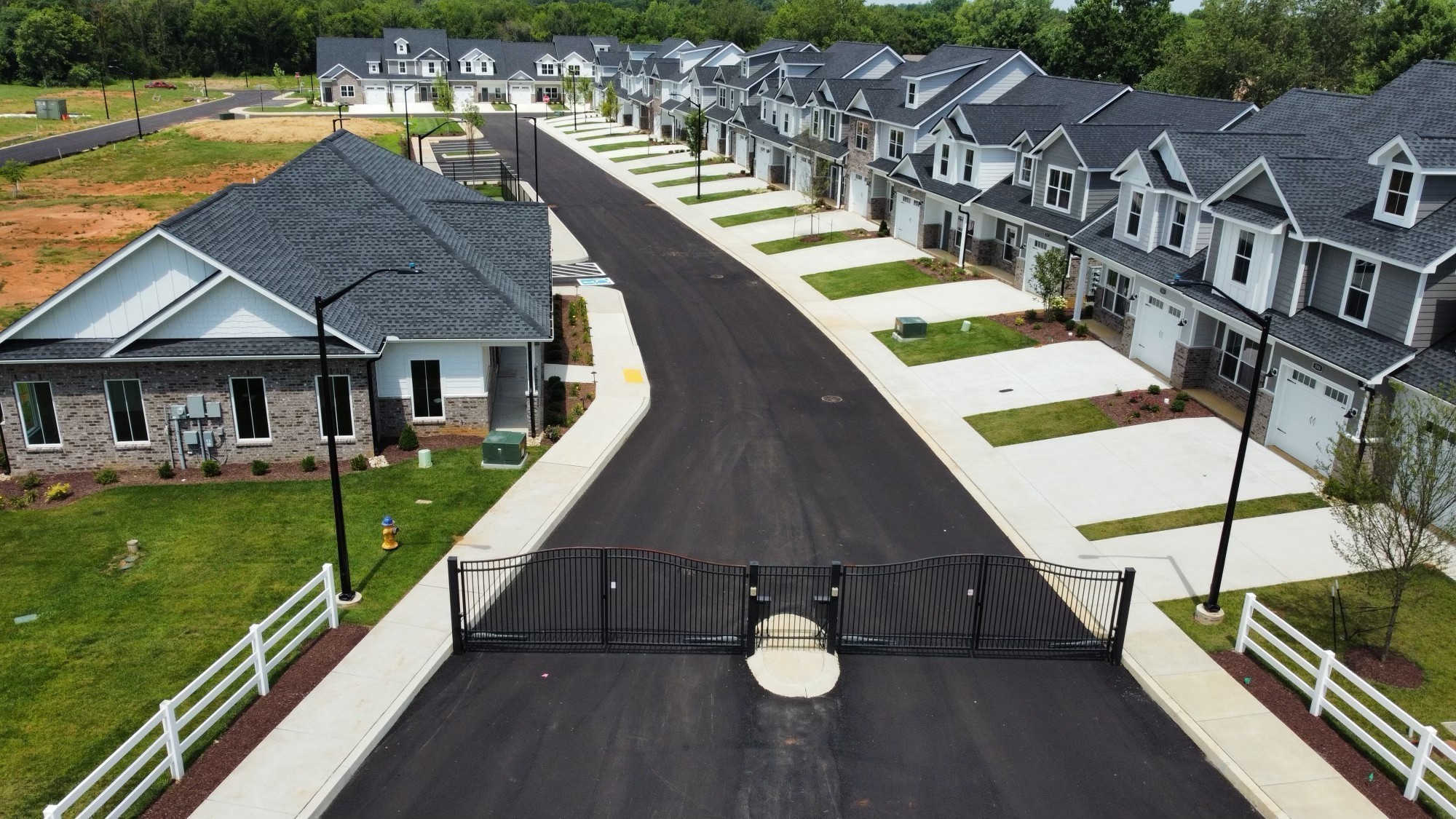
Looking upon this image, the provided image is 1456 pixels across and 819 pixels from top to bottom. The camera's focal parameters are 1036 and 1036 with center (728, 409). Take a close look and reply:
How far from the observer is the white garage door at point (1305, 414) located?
1071 inches

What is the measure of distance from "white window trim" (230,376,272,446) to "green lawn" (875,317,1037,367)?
2153 centimetres

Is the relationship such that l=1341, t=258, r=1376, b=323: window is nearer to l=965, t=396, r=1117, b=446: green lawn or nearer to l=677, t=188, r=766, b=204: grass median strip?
l=965, t=396, r=1117, b=446: green lawn

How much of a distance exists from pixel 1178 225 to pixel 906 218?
68.1ft

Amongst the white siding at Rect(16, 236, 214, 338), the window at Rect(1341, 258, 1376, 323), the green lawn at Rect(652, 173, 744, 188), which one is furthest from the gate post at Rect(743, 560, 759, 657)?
the green lawn at Rect(652, 173, 744, 188)

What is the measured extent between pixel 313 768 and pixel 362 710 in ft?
5.30

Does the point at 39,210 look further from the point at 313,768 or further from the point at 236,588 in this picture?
the point at 313,768

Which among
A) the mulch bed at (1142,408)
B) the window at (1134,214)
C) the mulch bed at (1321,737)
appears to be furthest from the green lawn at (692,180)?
the mulch bed at (1321,737)

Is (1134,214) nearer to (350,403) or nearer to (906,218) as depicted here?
(906,218)

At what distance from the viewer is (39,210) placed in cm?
6366

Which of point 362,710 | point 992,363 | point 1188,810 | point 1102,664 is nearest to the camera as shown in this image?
point 1188,810

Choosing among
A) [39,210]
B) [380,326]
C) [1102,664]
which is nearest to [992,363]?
[1102,664]

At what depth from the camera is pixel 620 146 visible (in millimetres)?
96000

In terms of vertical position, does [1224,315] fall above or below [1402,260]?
below

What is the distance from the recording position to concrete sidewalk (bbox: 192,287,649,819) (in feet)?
52.0
